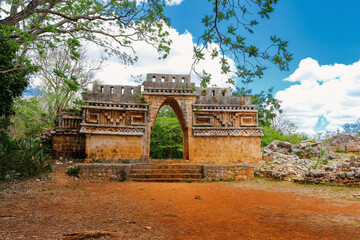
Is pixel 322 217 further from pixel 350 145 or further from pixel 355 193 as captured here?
pixel 350 145

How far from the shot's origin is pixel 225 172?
9719 millimetres

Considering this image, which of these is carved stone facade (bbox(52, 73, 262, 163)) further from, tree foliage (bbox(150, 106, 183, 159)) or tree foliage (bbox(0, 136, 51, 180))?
tree foliage (bbox(150, 106, 183, 159))

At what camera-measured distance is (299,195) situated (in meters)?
6.99

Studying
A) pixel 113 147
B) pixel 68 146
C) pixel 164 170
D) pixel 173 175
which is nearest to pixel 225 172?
pixel 173 175

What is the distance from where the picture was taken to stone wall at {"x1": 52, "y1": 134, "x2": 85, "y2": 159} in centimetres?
1296

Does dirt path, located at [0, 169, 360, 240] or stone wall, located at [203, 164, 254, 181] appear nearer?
dirt path, located at [0, 169, 360, 240]

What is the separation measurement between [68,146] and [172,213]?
413 inches

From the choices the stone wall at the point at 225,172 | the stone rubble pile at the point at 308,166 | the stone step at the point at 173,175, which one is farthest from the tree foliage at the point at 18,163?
the stone rubble pile at the point at 308,166

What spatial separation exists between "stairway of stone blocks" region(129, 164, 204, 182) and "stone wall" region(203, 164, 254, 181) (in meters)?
0.30

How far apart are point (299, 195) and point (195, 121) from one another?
23.0ft

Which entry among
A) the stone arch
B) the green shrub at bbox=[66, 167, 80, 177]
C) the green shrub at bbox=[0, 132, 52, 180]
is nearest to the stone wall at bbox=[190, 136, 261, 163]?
the stone arch

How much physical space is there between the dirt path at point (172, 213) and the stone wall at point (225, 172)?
2146 millimetres

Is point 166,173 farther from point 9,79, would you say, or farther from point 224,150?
point 9,79

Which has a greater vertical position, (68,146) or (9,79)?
(9,79)
